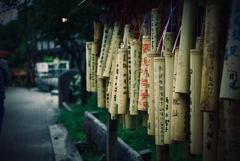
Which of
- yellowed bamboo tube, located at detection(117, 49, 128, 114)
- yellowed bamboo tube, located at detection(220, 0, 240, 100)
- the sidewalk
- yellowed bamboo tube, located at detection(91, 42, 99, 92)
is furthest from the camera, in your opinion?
the sidewalk

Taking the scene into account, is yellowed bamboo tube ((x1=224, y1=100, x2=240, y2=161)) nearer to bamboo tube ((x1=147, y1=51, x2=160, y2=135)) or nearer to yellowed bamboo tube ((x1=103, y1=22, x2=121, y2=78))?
bamboo tube ((x1=147, y1=51, x2=160, y2=135))

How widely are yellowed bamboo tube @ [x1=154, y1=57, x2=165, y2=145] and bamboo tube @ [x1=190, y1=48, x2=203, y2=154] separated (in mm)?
272

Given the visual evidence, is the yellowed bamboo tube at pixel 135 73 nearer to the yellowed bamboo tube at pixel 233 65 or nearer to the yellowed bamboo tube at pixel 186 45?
the yellowed bamboo tube at pixel 186 45

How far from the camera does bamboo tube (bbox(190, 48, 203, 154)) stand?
140cm

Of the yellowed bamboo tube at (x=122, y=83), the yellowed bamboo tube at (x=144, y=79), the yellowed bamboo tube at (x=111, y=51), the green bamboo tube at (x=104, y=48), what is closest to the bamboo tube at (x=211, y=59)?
the yellowed bamboo tube at (x=144, y=79)

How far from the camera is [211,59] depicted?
1.30m

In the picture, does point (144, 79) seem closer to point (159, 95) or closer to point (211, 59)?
point (159, 95)

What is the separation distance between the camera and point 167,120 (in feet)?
5.42

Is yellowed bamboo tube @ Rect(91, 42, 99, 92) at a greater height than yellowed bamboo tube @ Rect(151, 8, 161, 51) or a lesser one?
lesser

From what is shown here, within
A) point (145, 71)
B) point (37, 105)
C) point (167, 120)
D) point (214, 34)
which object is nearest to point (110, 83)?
point (145, 71)

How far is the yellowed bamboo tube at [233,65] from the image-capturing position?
3.73 ft

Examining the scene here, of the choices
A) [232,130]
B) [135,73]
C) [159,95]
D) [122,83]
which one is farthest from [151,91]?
[232,130]

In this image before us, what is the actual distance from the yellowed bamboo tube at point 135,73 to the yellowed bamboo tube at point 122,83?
0.12 m

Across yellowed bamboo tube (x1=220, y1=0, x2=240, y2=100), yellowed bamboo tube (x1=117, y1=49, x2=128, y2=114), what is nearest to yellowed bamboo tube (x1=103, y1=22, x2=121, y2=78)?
yellowed bamboo tube (x1=117, y1=49, x2=128, y2=114)
